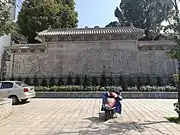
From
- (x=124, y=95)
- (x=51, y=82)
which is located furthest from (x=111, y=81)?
(x=51, y=82)

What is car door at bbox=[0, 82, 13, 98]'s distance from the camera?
13.1 m

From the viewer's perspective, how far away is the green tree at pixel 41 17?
29469 mm

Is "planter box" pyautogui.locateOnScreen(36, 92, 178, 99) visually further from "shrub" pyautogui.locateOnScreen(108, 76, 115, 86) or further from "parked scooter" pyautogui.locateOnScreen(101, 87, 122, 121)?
"parked scooter" pyautogui.locateOnScreen(101, 87, 122, 121)

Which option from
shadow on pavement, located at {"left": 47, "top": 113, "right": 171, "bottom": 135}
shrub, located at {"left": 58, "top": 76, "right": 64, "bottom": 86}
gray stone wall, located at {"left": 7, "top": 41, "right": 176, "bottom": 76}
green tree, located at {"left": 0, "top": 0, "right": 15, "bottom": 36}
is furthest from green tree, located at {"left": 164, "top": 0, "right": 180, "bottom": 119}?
shrub, located at {"left": 58, "top": 76, "right": 64, "bottom": 86}

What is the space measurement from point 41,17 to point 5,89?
58.8ft

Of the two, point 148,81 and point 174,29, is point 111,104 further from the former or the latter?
point 148,81

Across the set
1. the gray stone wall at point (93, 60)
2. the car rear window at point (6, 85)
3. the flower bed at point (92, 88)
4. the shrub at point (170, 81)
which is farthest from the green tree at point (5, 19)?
the shrub at point (170, 81)

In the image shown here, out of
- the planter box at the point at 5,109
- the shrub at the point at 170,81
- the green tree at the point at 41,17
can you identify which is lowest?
the planter box at the point at 5,109

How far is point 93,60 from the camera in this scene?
2112cm

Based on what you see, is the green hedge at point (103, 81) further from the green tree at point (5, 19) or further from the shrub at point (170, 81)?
the green tree at point (5, 19)

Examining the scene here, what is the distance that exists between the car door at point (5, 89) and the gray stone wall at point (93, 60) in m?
7.96

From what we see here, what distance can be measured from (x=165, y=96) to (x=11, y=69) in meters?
13.7

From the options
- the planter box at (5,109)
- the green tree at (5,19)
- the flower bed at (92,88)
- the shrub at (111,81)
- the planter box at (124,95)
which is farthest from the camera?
the shrub at (111,81)

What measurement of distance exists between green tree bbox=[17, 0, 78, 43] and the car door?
1705 cm
